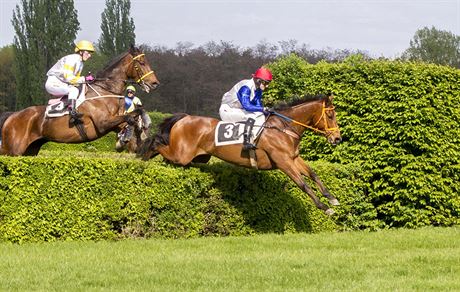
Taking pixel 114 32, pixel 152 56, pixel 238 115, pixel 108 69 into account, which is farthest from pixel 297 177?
pixel 152 56

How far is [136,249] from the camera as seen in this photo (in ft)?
29.1

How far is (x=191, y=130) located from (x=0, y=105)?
4177cm

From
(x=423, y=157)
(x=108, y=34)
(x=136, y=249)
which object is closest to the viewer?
(x=136, y=249)

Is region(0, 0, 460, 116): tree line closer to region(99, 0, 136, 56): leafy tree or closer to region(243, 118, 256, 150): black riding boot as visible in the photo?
region(99, 0, 136, 56): leafy tree

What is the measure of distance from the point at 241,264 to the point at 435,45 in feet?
184

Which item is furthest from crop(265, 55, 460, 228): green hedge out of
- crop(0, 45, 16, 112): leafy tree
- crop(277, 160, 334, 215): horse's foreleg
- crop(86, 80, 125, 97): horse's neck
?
crop(0, 45, 16, 112): leafy tree

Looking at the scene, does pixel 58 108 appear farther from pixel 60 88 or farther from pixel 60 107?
pixel 60 88

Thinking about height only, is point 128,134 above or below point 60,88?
below

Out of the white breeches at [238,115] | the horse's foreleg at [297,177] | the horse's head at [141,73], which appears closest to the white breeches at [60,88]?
the horse's head at [141,73]

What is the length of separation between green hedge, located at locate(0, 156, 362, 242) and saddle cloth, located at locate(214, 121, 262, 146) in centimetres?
39

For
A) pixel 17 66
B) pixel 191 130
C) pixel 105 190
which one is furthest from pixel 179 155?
pixel 17 66

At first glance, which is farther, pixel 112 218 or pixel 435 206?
pixel 435 206

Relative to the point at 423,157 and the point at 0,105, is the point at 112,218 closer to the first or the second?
the point at 423,157

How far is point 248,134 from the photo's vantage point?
10594mm
